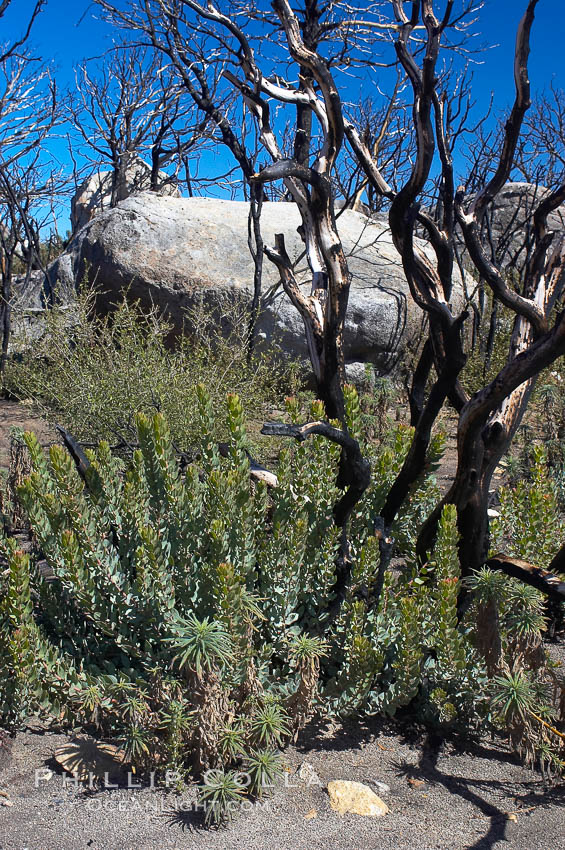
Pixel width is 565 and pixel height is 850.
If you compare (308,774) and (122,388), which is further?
(122,388)

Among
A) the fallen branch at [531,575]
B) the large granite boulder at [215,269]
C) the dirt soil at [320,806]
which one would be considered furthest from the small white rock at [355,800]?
the large granite boulder at [215,269]

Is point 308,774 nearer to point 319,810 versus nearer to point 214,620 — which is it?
point 319,810

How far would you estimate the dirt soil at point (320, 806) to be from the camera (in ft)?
6.70

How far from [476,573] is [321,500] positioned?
0.64m

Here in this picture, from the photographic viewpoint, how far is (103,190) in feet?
65.7

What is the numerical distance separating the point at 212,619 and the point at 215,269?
7.23m

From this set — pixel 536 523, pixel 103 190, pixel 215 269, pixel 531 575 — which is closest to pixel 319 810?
pixel 531 575

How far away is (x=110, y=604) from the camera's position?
8.14 feet

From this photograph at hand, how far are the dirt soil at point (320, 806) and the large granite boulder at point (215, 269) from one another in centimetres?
654

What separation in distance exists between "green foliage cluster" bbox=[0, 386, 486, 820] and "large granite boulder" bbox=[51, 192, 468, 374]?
6137mm

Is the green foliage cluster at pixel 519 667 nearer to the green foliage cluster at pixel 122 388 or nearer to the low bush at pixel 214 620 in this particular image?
the low bush at pixel 214 620

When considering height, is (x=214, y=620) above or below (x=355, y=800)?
above

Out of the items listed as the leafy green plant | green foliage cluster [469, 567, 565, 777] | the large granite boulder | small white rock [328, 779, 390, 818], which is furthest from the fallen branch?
the large granite boulder

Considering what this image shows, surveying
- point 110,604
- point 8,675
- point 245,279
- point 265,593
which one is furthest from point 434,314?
point 245,279
